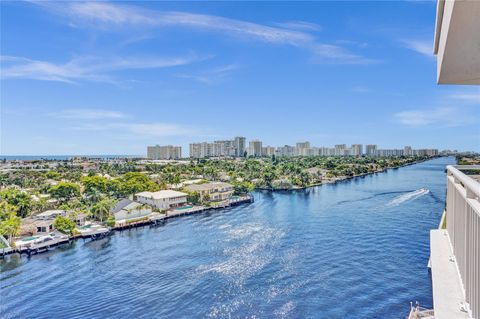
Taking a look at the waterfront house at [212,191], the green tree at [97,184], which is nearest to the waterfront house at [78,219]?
the green tree at [97,184]

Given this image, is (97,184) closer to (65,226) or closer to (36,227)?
(36,227)

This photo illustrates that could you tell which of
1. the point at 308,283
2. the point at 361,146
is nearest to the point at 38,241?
the point at 308,283

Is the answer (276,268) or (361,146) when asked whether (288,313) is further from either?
(361,146)

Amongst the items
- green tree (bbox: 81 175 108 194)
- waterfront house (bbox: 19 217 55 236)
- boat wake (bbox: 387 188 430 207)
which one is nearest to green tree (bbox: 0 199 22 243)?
waterfront house (bbox: 19 217 55 236)

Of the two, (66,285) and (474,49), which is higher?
(474,49)

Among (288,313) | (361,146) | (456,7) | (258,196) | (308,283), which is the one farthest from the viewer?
(361,146)

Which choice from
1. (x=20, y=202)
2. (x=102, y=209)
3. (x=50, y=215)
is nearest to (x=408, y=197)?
(x=102, y=209)

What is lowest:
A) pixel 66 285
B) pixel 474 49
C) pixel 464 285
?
pixel 66 285
